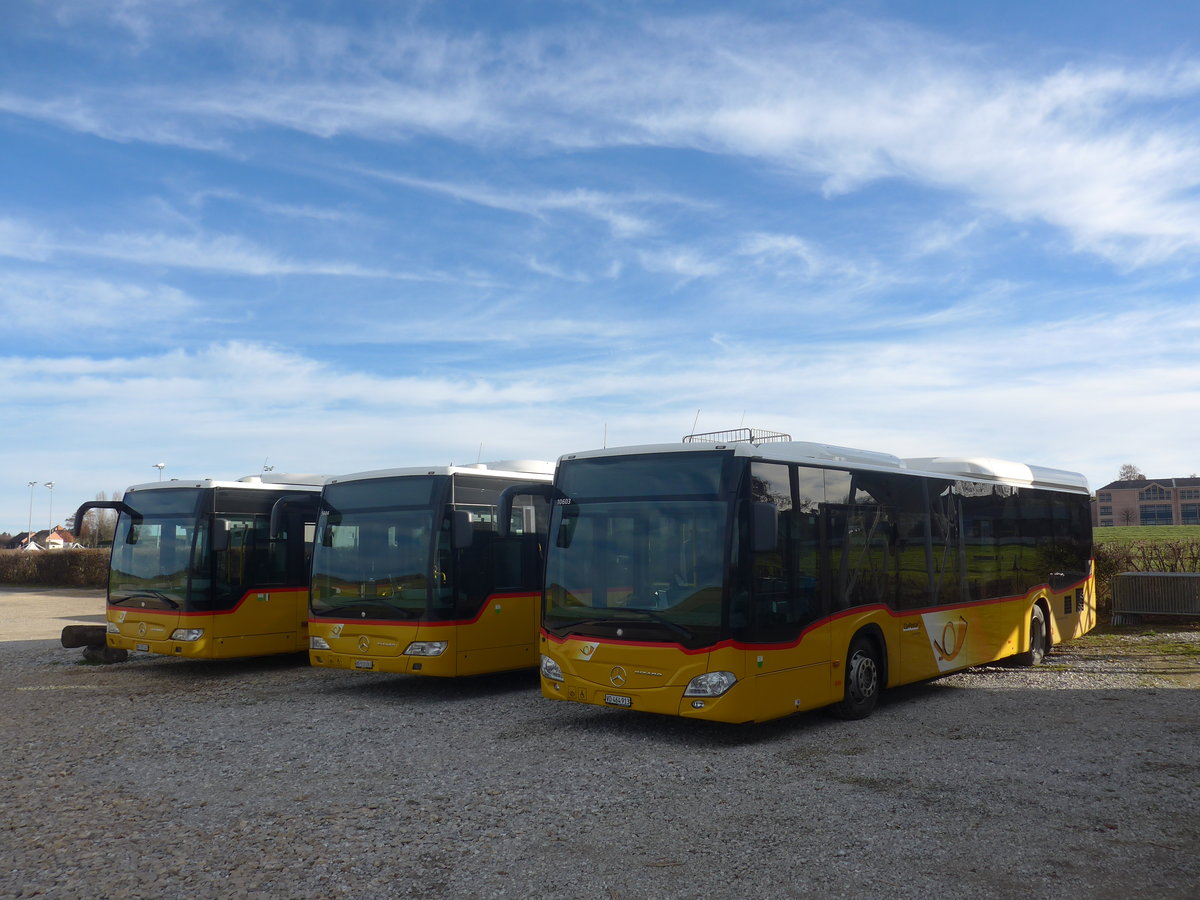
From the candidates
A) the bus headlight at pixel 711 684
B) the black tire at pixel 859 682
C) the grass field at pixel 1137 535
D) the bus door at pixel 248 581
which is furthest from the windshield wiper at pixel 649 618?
the grass field at pixel 1137 535

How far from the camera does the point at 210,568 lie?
13.9 metres

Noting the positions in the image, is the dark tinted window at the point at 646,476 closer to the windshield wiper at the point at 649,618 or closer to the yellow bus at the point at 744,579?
the yellow bus at the point at 744,579

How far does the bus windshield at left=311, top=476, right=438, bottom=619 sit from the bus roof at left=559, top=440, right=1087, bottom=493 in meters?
2.58

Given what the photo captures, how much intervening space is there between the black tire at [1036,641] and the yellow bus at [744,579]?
2.75 metres

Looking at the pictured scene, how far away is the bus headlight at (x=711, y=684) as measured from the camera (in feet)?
28.6

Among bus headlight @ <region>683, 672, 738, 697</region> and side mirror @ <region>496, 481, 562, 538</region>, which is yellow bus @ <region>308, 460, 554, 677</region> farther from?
bus headlight @ <region>683, 672, 738, 697</region>

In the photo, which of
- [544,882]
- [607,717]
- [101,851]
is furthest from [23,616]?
[544,882]

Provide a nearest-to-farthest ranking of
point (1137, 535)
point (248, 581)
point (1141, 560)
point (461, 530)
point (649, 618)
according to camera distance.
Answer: point (649, 618)
point (461, 530)
point (248, 581)
point (1141, 560)
point (1137, 535)

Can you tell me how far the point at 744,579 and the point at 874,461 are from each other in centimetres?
286

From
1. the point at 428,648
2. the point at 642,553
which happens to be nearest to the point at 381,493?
the point at 428,648

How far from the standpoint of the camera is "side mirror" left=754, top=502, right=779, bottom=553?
338 inches

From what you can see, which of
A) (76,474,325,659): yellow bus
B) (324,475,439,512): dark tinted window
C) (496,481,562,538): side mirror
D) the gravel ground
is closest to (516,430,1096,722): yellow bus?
(496,481,562,538): side mirror

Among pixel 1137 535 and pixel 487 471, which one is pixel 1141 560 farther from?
pixel 1137 535

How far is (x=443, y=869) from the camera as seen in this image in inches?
226
